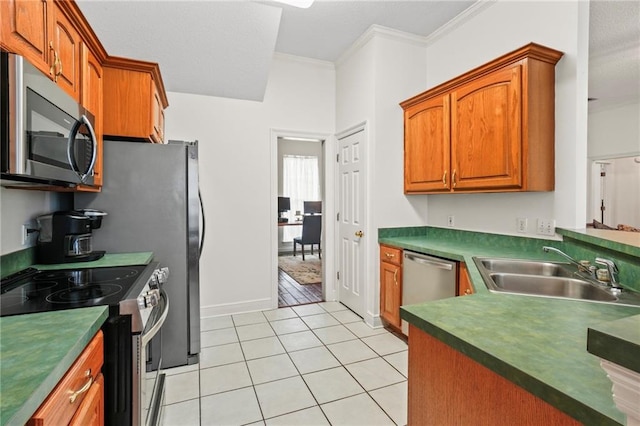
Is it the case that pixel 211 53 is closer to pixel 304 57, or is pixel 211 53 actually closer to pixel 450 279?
pixel 304 57

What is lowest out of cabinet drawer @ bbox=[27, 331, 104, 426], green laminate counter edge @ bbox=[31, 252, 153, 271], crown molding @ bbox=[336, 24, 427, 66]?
cabinet drawer @ bbox=[27, 331, 104, 426]

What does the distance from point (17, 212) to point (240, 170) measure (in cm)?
211

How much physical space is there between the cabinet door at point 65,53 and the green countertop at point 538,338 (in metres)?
1.82

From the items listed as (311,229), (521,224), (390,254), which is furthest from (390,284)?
(311,229)

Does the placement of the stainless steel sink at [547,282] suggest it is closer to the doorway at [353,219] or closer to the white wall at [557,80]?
the white wall at [557,80]

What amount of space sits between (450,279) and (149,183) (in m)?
2.26

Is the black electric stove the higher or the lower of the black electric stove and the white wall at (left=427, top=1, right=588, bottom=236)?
the lower

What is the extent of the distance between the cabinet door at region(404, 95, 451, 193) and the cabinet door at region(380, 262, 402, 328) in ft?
2.68

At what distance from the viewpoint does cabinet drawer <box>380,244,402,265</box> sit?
2873mm

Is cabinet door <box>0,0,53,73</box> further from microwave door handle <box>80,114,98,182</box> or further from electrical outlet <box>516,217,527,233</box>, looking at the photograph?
electrical outlet <box>516,217,527,233</box>

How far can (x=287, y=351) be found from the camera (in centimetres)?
264

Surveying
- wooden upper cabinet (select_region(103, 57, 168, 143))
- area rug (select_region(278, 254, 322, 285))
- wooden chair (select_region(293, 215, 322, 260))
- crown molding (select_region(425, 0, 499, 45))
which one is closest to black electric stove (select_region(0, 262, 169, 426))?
wooden upper cabinet (select_region(103, 57, 168, 143))

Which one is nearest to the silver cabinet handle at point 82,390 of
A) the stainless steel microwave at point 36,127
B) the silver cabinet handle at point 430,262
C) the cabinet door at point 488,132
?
the stainless steel microwave at point 36,127

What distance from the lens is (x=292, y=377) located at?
225 centimetres
